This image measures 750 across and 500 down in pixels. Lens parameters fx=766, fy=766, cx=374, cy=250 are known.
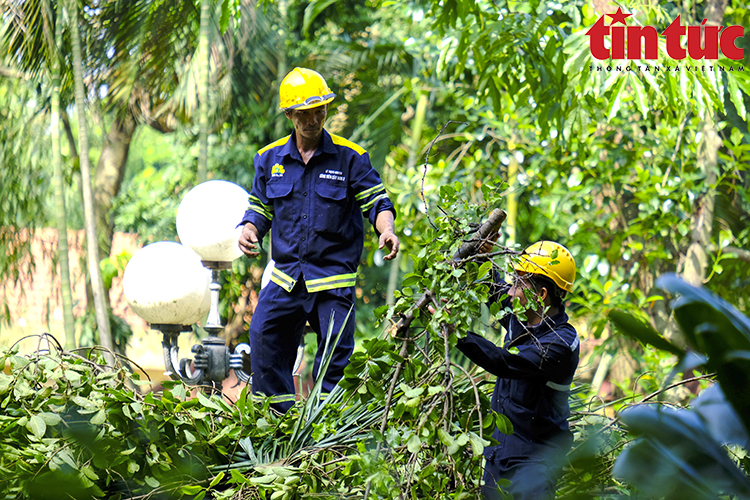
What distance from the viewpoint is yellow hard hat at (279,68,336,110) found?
3.18 meters

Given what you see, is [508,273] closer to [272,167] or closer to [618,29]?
[272,167]


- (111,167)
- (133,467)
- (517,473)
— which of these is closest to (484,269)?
(517,473)

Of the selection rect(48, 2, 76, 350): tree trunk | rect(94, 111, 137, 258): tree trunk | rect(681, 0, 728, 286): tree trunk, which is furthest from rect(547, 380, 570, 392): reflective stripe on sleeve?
rect(94, 111, 137, 258): tree trunk

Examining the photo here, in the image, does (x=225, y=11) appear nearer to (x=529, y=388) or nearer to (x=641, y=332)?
(x=529, y=388)

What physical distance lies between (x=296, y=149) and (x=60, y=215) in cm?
400

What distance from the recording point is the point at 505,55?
459 centimetres

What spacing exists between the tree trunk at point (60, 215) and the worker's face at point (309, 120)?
374 cm

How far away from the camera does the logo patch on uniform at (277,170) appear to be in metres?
3.38

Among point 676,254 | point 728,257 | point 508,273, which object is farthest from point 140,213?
point 508,273

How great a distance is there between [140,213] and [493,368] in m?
9.96

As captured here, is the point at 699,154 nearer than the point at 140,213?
Yes

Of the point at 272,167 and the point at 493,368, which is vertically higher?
the point at 272,167

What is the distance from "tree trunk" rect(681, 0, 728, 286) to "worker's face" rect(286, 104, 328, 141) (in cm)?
350

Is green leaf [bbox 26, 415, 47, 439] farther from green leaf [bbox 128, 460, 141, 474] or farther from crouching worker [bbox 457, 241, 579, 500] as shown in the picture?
crouching worker [bbox 457, 241, 579, 500]
